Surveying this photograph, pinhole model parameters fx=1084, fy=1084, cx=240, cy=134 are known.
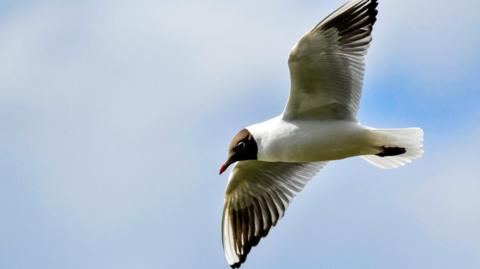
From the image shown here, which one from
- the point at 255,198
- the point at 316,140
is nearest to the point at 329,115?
the point at 316,140

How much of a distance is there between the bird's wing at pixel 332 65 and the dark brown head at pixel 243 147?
0.44 metres

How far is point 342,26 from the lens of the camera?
9.70 m

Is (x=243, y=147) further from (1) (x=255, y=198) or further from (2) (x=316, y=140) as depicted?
(1) (x=255, y=198)

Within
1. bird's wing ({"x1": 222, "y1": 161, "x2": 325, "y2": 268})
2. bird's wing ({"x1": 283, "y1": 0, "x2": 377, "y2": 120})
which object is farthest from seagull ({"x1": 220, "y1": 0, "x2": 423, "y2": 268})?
bird's wing ({"x1": 222, "y1": 161, "x2": 325, "y2": 268})

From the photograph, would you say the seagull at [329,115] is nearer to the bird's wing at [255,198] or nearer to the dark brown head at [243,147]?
the dark brown head at [243,147]

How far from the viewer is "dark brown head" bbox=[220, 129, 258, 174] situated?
1026 cm

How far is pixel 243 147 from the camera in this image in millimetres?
10312

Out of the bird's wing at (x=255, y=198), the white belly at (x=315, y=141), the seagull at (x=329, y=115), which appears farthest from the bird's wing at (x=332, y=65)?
the bird's wing at (x=255, y=198)

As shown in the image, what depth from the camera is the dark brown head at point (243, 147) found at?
33.7 feet

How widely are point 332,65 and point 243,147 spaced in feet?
3.99

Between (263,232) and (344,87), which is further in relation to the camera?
(263,232)

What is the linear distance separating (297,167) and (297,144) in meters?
1.28

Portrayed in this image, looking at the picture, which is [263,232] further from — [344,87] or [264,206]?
[344,87]

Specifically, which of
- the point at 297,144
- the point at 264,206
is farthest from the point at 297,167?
the point at 297,144
